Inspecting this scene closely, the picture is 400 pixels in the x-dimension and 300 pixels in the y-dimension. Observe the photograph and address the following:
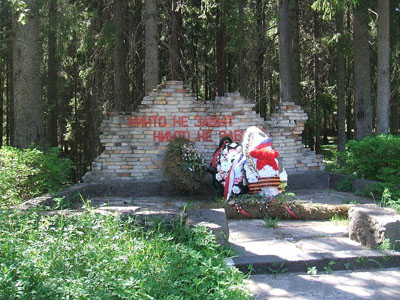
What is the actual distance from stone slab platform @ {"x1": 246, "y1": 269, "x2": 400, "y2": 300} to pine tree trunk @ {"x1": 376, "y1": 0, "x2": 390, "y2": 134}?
782 cm

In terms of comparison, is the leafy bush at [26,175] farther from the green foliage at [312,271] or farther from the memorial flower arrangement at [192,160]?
the green foliage at [312,271]

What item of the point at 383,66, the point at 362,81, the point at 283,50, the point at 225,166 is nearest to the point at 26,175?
the point at 225,166

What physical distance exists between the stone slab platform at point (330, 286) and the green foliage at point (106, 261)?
15.4 inches

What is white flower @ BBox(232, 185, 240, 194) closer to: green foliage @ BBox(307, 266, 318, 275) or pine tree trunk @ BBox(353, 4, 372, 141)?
green foliage @ BBox(307, 266, 318, 275)

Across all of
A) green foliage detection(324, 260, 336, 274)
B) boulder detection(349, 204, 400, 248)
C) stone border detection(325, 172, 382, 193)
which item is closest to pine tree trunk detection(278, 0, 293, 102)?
stone border detection(325, 172, 382, 193)

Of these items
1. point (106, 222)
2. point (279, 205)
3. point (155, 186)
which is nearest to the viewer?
point (106, 222)

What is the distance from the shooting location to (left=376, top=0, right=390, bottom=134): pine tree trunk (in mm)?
11633

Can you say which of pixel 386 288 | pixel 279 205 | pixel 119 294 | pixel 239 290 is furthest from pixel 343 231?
pixel 119 294

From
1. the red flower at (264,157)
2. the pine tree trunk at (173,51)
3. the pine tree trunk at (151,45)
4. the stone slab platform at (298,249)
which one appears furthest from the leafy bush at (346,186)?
the pine tree trunk at (173,51)

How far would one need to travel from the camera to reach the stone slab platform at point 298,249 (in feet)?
15.3

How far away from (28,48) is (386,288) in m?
8.44

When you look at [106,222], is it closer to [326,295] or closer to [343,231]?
[326,295]

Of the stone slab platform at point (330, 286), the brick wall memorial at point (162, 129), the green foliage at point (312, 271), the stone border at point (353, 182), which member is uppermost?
the brick wall memorial at point (162, 129)

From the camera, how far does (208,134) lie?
9594 mm
